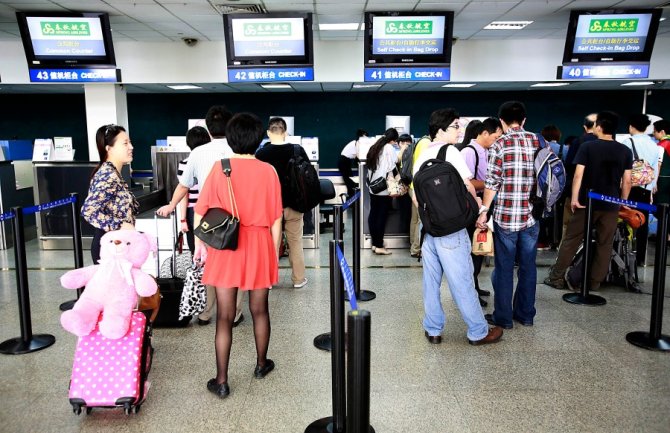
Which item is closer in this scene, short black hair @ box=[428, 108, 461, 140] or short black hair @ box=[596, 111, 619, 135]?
short black hair @ box=[428, 108, 461, 140]

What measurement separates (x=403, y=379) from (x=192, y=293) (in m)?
1.45

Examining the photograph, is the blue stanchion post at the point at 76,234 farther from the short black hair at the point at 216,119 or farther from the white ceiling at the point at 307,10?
the white ceiling at the point at 307,10

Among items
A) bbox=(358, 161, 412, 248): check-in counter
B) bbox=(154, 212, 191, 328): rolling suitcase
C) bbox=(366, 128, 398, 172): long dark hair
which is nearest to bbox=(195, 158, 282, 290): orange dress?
bbox=(154, 212, 191, 328): rolling suitcase

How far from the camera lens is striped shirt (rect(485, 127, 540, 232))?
368 centimetres

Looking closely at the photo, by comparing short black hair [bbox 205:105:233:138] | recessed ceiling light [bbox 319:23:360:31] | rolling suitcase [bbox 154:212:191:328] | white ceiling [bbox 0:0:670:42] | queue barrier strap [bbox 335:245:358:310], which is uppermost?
recessed ceiling light [bbox 319:23:360:31]

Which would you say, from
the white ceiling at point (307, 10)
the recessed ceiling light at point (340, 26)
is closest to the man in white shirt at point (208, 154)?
the white ceiling at point (307, 10)

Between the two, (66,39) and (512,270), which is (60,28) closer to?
(66,39)

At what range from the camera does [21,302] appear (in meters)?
3.59

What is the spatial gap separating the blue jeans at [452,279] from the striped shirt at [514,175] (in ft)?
1.62

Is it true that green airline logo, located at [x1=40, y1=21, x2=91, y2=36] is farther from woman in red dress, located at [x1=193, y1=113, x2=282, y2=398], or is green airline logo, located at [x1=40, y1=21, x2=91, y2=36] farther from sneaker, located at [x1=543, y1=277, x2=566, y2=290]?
sneaker, located at [x1=543, y1=277, x2=566, y2=290]

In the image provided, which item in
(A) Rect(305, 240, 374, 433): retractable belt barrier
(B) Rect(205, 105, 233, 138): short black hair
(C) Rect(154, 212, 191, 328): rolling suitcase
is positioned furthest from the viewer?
(C) Rect(154, 212, 191, 328): rolling suitcase

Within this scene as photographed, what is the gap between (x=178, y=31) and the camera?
8102mm

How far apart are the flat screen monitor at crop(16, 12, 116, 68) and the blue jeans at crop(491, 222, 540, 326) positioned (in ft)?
17.0

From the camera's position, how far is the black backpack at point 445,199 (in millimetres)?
3250
